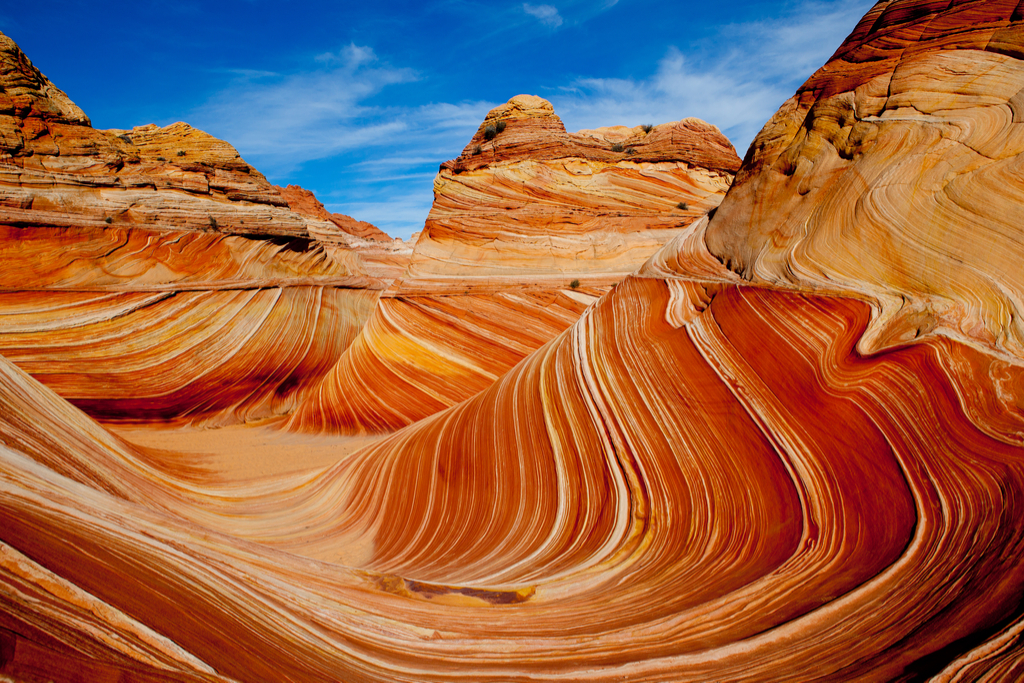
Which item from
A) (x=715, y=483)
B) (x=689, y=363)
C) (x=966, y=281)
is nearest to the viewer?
(x=966, y=281)

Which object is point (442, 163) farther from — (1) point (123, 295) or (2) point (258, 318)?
(1) point (123, 295)

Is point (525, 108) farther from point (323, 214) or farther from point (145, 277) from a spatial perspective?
point (323, 214)

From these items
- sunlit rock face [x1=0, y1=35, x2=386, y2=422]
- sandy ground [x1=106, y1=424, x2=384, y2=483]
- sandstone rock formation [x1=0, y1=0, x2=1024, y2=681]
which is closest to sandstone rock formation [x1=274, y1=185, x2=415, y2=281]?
sunlit rock face [x1=0, y1=35, x2=386, y2=422]

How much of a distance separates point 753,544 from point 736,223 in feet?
9.01

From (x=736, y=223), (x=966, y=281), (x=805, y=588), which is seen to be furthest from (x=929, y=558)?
(x=736, y=223)

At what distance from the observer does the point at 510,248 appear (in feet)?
29.4

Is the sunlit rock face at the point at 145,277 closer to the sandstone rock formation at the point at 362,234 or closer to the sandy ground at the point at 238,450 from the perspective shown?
the sandy ground at the point at 238,450

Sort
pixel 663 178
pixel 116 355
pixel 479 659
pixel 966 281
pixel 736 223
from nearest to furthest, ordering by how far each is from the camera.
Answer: pixel 479 659 < pixel 966 281 < pixel 736 223 < pixel 116 355 < pixel 663 178

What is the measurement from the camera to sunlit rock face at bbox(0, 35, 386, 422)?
8.43 meters

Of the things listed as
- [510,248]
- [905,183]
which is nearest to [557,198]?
[510,248]

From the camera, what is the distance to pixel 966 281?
8.30ft

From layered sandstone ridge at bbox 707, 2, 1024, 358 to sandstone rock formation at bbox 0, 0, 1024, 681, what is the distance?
2cm

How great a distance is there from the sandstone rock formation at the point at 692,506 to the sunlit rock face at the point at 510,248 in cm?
344

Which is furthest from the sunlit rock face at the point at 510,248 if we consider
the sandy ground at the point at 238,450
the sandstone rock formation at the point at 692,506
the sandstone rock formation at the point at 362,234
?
the sandstone rock formation at the point at 362,234
